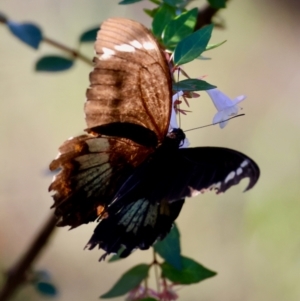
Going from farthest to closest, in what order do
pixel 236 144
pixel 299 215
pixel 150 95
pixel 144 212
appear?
pixel 236 144 → pixel 299 215 → pixel 144 212 → pixel 150 95

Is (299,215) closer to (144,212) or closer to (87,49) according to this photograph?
(87,49)

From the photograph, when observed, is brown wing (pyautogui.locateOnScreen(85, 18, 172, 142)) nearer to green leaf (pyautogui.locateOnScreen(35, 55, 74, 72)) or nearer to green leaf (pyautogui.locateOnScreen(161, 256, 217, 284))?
green leaf (pyautogui.locateOnScreen(161, 256, 217, 284))

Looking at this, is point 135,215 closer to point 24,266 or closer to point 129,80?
point 129,80

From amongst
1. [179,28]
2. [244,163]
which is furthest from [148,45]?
[244,163]

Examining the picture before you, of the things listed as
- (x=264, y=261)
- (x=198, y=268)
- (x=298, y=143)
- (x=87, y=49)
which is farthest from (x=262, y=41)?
(x=198, y=268)

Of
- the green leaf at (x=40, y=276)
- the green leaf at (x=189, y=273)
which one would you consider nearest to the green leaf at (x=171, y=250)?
the green leaf at (x=189, y=273)

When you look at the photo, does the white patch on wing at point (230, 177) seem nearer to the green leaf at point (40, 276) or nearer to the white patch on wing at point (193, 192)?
the white patch on wing at point (193, 192)
